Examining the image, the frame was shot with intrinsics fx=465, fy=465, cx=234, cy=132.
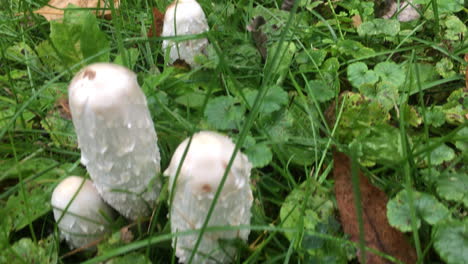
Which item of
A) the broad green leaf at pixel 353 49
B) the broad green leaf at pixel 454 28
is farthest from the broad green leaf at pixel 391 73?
the broad green leaf at pixel 454 28

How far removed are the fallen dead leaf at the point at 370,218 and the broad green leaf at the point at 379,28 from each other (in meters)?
0.78

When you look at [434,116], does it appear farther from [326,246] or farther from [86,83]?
[86,83]

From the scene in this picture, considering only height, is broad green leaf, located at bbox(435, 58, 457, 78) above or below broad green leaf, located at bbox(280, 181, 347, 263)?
above

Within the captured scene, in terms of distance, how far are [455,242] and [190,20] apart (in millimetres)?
1158

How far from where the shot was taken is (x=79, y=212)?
3.82 feet

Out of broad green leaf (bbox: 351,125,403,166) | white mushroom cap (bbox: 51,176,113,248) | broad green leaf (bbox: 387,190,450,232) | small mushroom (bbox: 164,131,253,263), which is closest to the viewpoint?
small mushroom (bbox: 164,131,253,263)

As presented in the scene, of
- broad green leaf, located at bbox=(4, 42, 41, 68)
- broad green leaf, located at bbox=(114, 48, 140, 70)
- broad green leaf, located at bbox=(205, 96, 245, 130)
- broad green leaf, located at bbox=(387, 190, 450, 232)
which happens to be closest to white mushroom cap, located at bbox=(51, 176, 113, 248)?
broad green leaf, located at bbox=(205, 96, 245, 130)

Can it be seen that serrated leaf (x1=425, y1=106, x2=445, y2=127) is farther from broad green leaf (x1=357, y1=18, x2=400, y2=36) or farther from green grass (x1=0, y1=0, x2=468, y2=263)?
broad green leaf (x1=357, y1=18, x2=400, y2=36)

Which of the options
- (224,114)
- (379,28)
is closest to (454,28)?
(379,28)

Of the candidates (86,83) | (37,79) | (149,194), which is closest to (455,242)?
(149,194)

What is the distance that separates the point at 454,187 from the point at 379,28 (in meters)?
0.84

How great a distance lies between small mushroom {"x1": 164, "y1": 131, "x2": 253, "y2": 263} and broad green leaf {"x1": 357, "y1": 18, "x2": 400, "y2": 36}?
104 cm

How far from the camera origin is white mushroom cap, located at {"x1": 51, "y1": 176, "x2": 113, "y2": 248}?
1.14 meters

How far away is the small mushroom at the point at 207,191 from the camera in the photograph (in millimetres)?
910
